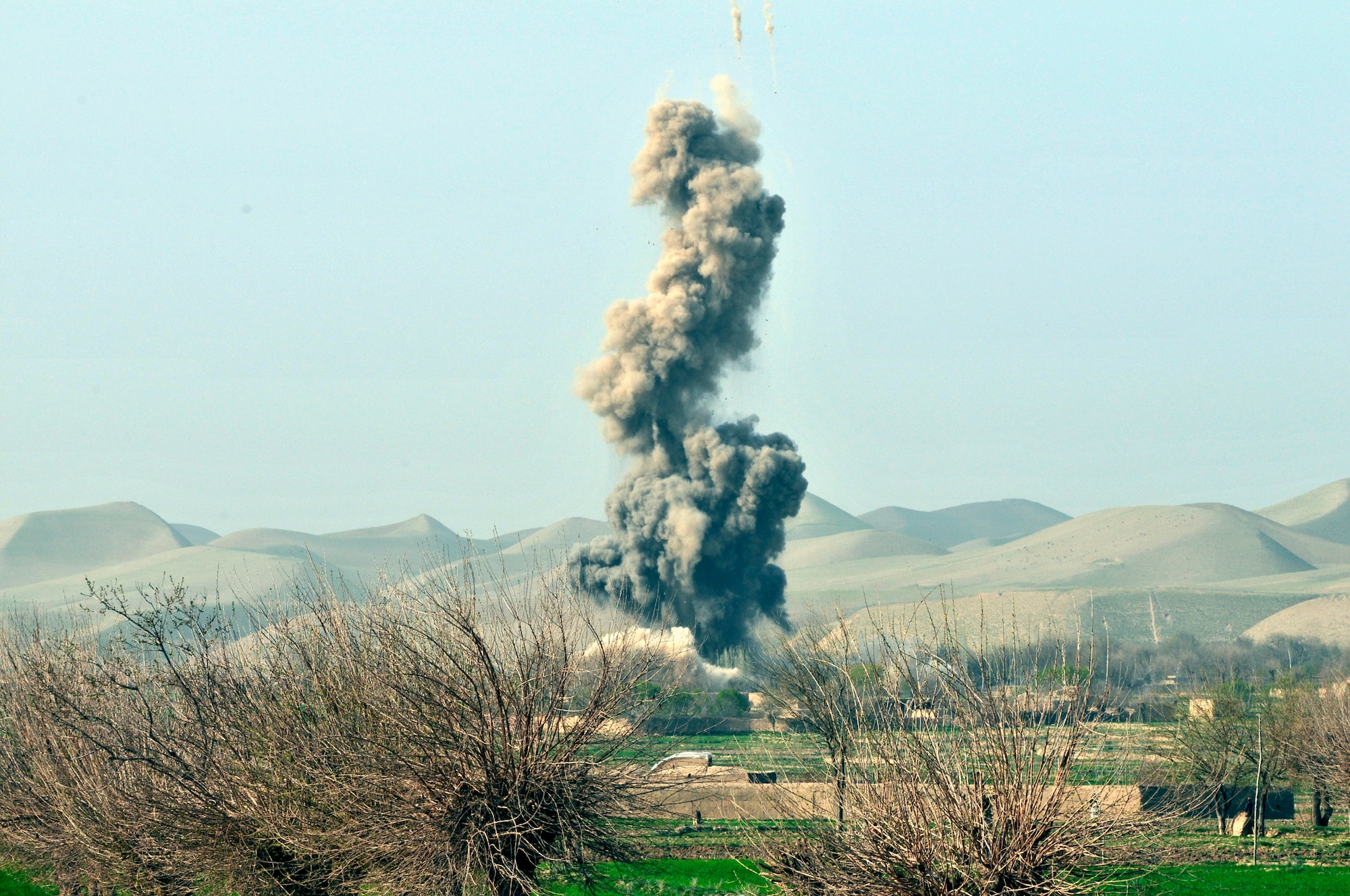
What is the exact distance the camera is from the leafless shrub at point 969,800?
1191cm

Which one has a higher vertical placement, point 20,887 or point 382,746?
point 382,746

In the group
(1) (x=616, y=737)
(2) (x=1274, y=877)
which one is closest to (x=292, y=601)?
(1) (x=616, y=737)

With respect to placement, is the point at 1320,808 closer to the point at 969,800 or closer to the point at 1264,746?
the point at 1264,746

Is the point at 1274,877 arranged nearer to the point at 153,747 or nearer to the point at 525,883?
the point at 525,883

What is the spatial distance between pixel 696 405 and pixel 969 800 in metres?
90.3

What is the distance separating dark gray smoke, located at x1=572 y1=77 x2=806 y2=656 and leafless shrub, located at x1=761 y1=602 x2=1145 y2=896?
82.9 m

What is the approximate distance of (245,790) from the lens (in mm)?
16922

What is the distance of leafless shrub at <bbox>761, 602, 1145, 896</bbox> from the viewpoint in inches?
469

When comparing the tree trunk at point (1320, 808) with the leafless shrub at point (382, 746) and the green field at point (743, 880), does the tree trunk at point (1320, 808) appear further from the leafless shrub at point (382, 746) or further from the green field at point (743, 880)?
the leafless shrub at point (382, 746)

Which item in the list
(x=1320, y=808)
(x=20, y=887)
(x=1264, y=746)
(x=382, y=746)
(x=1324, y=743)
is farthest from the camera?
(x=1320, y=808)

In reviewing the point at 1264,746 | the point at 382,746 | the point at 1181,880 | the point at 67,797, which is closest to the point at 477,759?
the point at 382,746

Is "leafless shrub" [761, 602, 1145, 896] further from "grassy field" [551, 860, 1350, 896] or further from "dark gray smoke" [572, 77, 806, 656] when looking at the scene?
"dark gray smoke" [572, 77, 806, 656]

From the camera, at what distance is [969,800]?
1205cm

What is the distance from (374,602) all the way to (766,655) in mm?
40959
